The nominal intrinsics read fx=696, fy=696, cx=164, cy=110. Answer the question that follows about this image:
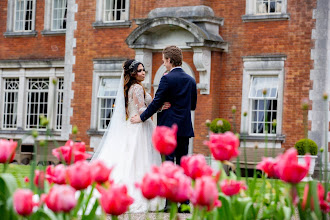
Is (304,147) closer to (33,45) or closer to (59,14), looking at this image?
(59,14)

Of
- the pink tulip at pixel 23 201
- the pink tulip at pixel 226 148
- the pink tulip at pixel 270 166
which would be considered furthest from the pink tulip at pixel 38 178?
the pink tulip at pixel 270 166

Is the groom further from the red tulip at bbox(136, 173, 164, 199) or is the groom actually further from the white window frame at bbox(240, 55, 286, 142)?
the white window frame at bbox(240, 55, 286, 142)

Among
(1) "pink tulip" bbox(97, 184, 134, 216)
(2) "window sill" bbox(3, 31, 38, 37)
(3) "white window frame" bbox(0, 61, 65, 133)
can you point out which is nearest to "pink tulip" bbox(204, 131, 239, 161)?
(1) "pink tulip" bbox(97, 184, 134, 216)

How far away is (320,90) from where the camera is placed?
15789 mm

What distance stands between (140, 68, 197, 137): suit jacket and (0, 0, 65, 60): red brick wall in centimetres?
1346

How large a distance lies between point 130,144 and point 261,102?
8627 millimetres

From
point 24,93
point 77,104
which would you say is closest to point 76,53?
point 77,104

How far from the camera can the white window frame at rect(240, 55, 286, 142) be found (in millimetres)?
16391

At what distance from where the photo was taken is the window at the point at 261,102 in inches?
655

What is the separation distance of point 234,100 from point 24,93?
7.69 metres

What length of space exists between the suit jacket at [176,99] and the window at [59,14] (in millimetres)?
13801

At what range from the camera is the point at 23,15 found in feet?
72.1

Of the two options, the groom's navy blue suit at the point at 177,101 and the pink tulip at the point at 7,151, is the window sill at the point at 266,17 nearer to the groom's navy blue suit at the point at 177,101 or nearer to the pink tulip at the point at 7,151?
the groom's navy blue suit at the point at 177,101

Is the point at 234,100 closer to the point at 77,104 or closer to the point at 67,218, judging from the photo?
the point at 77,104
